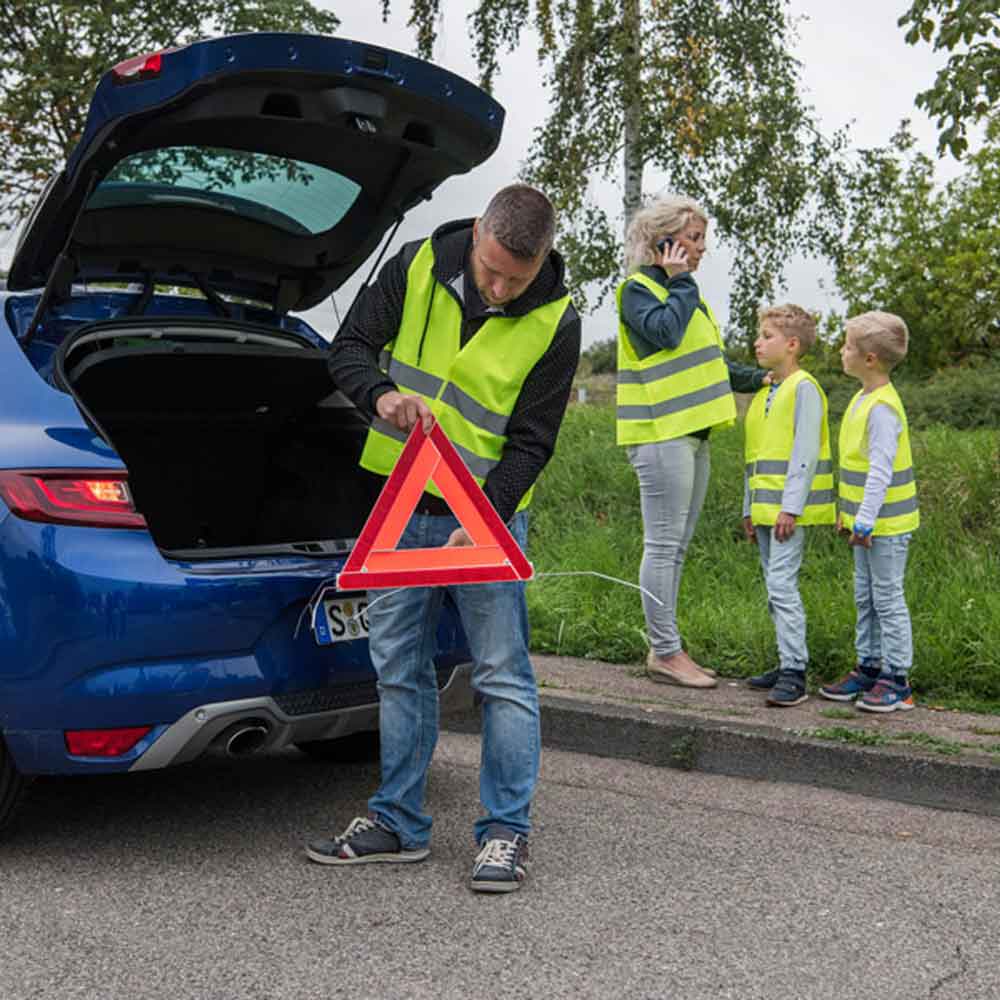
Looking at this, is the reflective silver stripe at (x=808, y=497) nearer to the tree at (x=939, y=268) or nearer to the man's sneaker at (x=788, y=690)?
the man's sneaker at (x=788, y=690)

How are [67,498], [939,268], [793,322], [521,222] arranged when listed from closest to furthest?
1. [521,222]
2. [67,498]
3. [793,322]
4. [939,268]

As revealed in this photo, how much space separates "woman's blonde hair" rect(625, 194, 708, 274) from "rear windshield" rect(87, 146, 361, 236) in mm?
1514

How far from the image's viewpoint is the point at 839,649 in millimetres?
6074

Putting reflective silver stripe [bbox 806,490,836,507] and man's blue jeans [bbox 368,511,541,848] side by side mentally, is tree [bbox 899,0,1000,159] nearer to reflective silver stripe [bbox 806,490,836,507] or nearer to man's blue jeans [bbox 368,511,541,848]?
reflective silver stripe [bbox 806,490,836,507]

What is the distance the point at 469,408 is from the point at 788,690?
2.42 meters

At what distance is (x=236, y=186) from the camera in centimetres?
449

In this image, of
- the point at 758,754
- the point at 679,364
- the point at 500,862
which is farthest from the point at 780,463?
the point at 500,862

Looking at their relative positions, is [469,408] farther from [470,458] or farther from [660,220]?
[660,220]

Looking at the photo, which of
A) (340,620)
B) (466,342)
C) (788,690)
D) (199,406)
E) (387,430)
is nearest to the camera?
(466,342)

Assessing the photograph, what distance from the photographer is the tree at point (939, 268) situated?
23.2 metres

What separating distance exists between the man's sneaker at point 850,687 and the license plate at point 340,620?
243cm

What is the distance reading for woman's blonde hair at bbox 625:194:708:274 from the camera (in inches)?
223

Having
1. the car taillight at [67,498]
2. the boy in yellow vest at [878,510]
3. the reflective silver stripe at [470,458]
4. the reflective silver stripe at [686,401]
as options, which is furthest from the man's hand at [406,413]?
the boy in yellow vest at [878,510]

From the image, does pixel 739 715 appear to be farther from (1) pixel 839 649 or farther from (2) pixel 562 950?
(2) pixel 562 950
